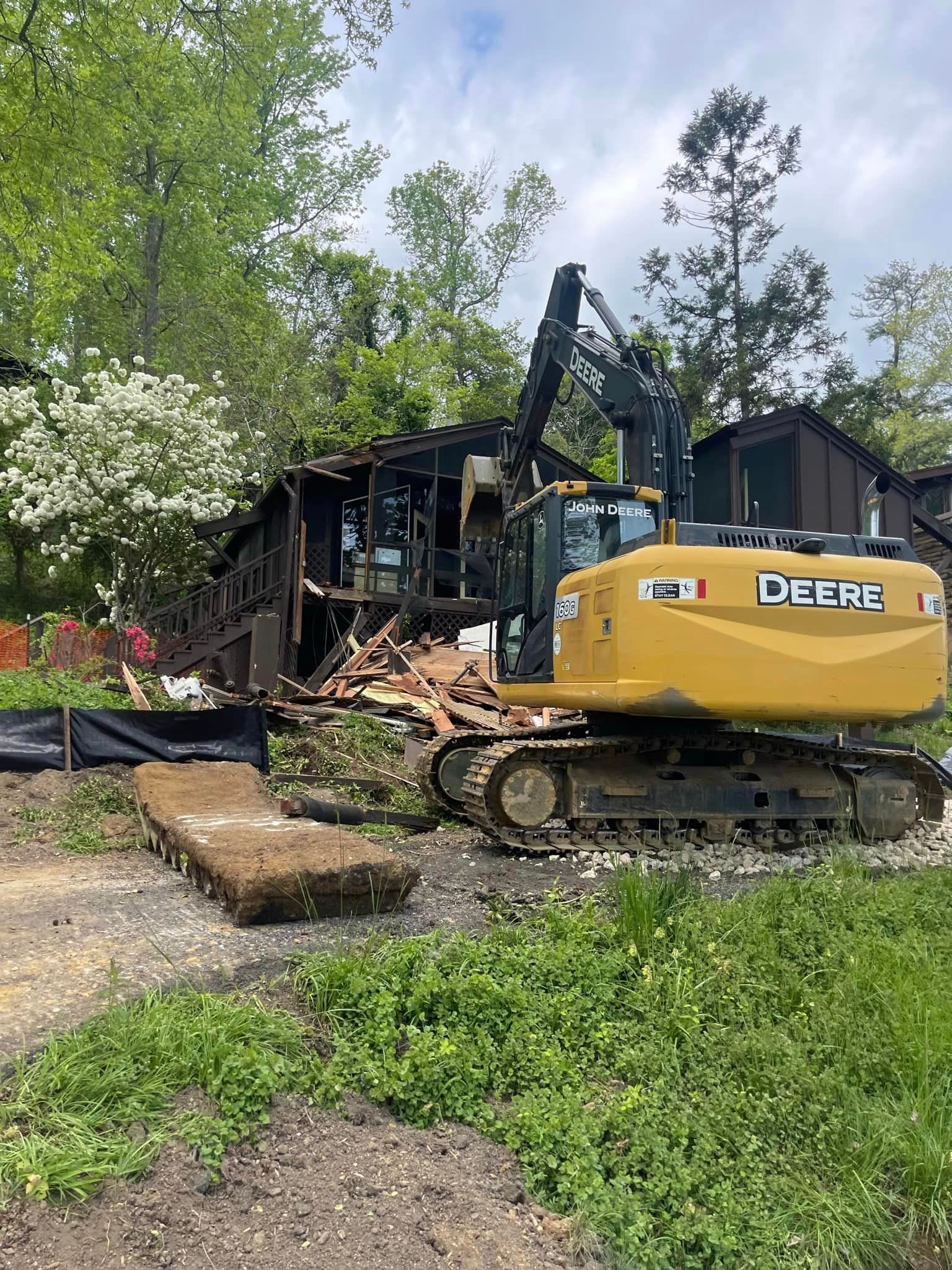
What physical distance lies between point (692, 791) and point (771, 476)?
12708 millimetres

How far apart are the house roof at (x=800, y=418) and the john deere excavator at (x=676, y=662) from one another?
9842mm

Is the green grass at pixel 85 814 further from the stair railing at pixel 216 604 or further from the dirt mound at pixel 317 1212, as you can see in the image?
the stair railing at pixel 216 604

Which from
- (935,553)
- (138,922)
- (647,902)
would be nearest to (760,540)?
(647,902)

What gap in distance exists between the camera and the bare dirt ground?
3.55 metres

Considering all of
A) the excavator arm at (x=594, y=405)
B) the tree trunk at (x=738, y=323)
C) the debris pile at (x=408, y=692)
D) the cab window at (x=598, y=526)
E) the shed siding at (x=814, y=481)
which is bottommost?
the debris pile at (x=408, y=692)

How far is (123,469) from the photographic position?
17453 millimetres

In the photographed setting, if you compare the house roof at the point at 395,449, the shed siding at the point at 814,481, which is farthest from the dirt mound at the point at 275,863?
the shed siding at the point at 814,481

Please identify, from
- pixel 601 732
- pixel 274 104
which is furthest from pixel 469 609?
pixel 274 104

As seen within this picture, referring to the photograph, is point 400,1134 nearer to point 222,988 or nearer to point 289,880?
point 222,988

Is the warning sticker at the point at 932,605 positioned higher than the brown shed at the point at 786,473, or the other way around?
the brown shed at the point at 786,473

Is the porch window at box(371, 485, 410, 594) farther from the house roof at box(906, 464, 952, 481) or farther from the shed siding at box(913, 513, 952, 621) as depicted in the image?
the house roof at box(906, 464, 952, 481)

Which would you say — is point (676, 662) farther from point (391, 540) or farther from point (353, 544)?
point (353, 544)

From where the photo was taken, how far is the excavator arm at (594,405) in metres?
7.88

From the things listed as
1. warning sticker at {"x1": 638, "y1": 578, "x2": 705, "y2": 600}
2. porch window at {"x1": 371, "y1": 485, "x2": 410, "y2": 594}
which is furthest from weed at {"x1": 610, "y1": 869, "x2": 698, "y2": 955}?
porch window at {"x1": 371, "y1": 485, "x2": 410, "y2": 594}
